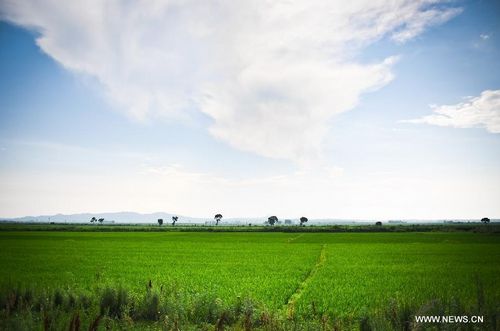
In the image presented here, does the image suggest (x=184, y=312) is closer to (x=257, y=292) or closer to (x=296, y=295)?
(x=257, y=292)

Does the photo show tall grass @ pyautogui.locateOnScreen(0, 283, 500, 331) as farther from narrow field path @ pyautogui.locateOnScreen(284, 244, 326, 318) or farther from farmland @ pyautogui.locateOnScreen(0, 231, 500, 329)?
narrow field path @ pyautogui.locateOnScreen(284, 244, 326, 318)

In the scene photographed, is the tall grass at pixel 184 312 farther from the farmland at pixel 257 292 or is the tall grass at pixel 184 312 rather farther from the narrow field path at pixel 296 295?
the narrow field path at pixel 296 295

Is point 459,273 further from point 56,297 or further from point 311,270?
point 56,297

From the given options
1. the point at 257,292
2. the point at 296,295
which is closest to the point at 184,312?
the point at 257,292

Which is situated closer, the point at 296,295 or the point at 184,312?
the point at 184,312

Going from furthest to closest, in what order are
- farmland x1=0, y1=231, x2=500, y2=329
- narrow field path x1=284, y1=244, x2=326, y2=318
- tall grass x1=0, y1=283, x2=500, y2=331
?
narrow field path x1=284, y1=244, x2=326, y2=318 → farmland x1=0, y1=231, x2=500, y2=329 → tall grass x1=0, y1=283, x2=500, y2=331

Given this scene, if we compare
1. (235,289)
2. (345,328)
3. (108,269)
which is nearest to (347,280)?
(235,289)

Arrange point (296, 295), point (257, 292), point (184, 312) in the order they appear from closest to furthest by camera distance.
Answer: point (184, 312) → point (296, 295) → point (257, 292)

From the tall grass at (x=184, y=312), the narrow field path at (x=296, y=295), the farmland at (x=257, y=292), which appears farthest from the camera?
the narrow field path at (x=296, y=295)

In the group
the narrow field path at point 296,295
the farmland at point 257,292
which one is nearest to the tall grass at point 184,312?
the farmland at point 257,292

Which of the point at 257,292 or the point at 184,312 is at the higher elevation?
the point at 184,312

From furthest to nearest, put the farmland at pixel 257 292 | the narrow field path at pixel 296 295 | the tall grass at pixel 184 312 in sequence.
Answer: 1. the narrow field path at pixel 296 295
2. the farmland at pixel 257 292
3. the tall grass at pixel 184 312

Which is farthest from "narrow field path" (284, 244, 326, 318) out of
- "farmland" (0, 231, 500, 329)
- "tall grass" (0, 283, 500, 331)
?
"tall grass" (0, 283, 500, 331)

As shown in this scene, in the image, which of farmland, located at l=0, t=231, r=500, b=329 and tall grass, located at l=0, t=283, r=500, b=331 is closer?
tall grass, located at l=0, t=283, r=500, b=331
